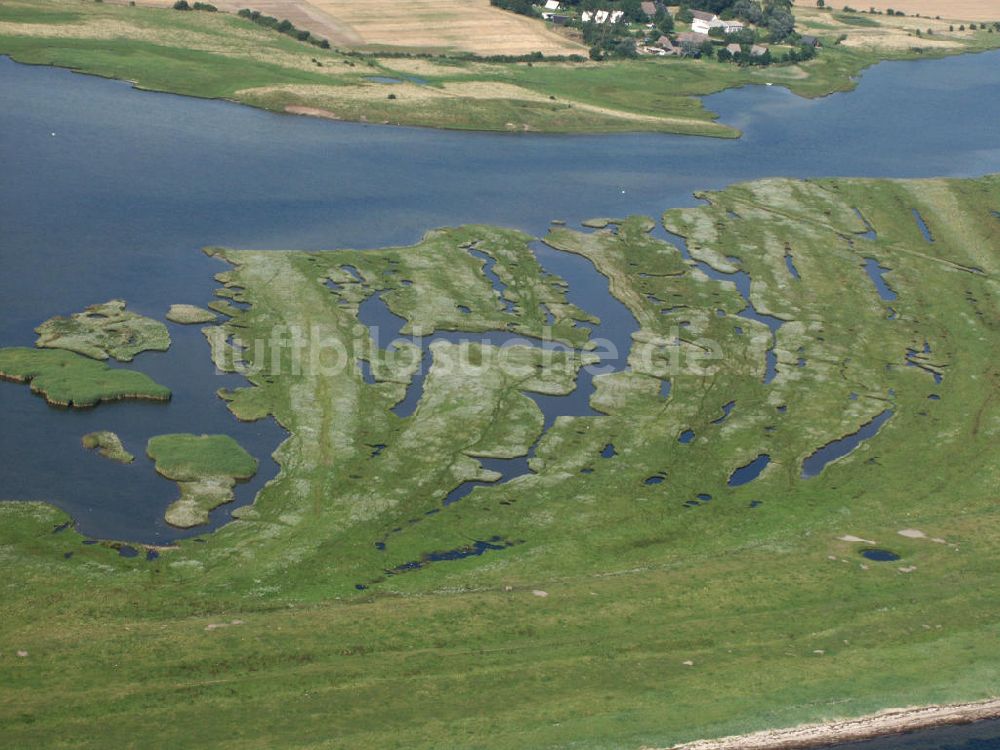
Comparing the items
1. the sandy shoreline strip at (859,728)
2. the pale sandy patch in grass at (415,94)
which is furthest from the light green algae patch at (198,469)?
the pale sandy patch in grass at (415,94)

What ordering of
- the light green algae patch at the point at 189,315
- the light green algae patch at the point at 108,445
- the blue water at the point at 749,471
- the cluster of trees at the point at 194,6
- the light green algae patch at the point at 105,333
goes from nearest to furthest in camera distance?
the light green algae patch at the point at 108,445 → the blue water at the point at 749,471 → the light green algae patch at the point at 105,333 → the light green algae patch at the point at 189,315 → the cluster of trees at the point at 194,6

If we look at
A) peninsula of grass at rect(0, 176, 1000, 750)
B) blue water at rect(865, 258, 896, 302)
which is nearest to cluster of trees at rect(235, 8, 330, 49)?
peninsula of grass at rect(0, 176, 1000, 750)

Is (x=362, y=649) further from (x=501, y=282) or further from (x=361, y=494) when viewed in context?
(x=501, y=282)

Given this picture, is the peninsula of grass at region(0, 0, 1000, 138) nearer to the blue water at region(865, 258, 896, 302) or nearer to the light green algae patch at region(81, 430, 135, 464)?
the blue water at region(865, 258, 896, 302)

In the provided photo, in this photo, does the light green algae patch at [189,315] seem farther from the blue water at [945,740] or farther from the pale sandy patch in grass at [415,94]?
the pale sandy patch in grass at [415,94]

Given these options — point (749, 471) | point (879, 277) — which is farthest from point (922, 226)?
point (749, 471)

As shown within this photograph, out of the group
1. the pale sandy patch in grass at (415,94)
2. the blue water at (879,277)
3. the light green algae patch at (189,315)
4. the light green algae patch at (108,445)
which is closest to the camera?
the light green algae patch at (108,445)

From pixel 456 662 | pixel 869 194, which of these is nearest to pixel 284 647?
pixel 456 662
